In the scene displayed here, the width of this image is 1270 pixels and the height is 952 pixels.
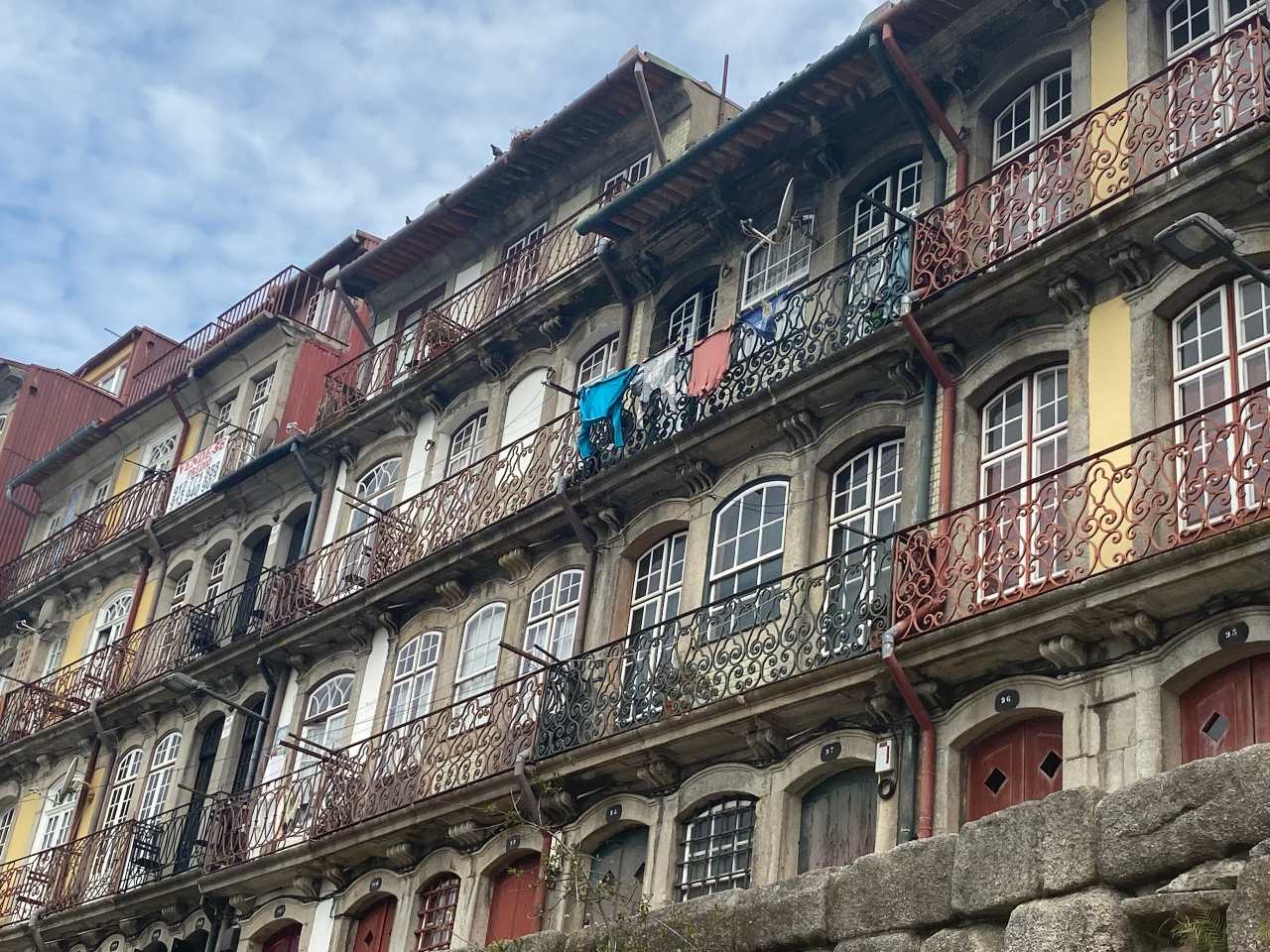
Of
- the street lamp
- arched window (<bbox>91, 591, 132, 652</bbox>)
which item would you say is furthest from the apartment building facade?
arched window (<bbox>91, 591, 132, 652</bbox>)

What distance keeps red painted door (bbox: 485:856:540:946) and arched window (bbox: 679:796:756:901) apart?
A: 1870mm

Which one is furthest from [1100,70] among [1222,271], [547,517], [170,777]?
[170,777]

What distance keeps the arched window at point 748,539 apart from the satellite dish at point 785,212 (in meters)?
2.51

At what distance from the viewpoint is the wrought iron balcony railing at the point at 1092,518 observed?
1139 cm

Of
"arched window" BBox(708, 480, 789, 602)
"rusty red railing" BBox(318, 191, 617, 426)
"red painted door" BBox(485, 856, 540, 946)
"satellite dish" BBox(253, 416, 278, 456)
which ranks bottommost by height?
"red painted door" BBox(485, 856, 540, 946)

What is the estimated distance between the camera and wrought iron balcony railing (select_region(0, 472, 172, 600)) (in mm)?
28359

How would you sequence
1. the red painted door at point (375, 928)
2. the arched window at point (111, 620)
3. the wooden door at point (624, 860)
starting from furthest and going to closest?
the arched window at point (111, 620) → the red painted door at point (375, 928) → the wooden door at point (624, 860)

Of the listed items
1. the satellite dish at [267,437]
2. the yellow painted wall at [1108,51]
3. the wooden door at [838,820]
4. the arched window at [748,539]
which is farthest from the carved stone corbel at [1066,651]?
the satellite dish at [267,437]

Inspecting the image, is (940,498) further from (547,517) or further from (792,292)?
(547,517)

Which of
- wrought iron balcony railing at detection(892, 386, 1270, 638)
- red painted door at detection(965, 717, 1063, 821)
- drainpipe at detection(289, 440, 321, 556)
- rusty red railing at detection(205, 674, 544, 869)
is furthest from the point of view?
drainpipe at detection(289, 440, 321, 556)

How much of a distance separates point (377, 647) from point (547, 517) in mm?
3612

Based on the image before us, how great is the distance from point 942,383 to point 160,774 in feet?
45.2

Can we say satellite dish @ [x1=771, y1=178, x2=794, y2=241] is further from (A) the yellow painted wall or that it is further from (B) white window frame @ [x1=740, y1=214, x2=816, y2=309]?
(A) the yellow painted wall

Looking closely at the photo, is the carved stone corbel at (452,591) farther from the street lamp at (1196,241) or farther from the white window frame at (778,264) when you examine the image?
the street lamp at (1196,241)
